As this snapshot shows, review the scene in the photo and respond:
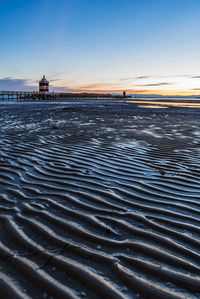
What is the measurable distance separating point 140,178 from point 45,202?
6.13 ft

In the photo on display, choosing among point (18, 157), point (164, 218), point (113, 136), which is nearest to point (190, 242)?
point (164, 218)

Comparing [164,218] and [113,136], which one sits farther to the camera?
[113,136]

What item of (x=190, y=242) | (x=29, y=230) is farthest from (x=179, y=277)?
(x=29, y=230)

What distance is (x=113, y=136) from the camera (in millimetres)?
8727

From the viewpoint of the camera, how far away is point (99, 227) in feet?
9.30

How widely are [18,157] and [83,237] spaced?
3658mm

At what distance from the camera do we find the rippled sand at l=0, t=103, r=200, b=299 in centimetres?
200

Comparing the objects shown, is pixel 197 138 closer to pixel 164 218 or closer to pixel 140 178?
pixel 140 178

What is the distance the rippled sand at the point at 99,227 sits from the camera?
1999mm

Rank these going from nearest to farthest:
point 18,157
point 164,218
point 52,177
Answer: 1. point 164,218
2. point 52,177
3. point 18,157

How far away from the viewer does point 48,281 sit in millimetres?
1997

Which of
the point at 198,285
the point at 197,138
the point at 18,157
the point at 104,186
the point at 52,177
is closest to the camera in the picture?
the point at 198,285

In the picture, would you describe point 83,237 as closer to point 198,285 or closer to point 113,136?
point 198,285

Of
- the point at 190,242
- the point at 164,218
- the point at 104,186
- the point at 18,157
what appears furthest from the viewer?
the point at 18,157
